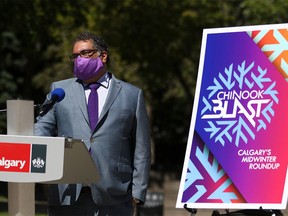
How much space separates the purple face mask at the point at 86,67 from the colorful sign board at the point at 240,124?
0.97 metres

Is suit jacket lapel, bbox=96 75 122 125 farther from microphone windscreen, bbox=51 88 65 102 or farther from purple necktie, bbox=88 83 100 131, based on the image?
microphone windscreen, bbox=51 88 65 102

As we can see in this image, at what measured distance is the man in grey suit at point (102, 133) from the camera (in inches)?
241

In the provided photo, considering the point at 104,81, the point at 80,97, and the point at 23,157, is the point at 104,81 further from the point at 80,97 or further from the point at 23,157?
the point at 23,157

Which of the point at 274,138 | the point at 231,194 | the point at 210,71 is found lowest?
the point at 231,194

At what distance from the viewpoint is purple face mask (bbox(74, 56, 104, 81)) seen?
6.17 m

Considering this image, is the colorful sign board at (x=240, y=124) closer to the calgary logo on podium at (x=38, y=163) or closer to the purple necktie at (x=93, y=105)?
the purple necktie at (x=93, y=105)

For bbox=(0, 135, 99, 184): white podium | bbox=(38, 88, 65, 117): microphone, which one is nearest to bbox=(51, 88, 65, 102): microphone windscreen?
bbox=(38, 88, 65, 117): microphone

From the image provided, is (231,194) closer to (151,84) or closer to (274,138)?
(274,138)

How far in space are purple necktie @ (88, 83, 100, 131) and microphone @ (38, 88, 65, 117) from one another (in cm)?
37

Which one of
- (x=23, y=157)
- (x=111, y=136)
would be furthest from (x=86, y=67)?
(x=23, y=157)

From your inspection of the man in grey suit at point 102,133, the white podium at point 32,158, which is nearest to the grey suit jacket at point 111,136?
the man in grey suit at point 102,133

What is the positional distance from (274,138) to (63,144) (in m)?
1.88

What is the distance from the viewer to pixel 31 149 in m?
5.20

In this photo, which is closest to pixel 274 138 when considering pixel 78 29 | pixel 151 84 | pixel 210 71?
pixel 210 71
